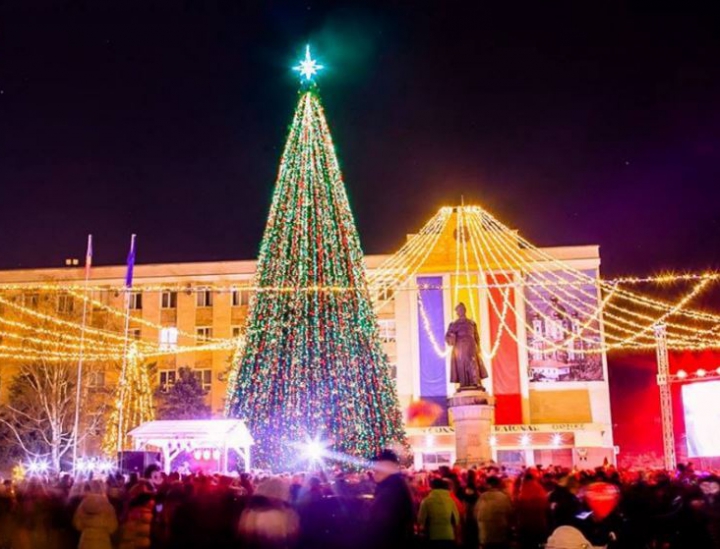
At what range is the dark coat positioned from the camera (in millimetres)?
6746

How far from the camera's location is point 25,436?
44781 millimetres

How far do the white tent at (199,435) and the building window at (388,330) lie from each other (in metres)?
28.6

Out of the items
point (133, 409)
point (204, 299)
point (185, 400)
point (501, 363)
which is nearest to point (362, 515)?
point (133, 409)

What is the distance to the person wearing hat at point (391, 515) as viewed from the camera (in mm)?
6746

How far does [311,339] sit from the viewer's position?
24.5 metres

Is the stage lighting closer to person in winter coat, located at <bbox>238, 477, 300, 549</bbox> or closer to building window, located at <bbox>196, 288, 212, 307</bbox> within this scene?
person in winter coat, located at <bbox>238, 477, 300, 549</bbox>

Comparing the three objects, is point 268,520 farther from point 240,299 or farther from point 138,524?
point 240,299

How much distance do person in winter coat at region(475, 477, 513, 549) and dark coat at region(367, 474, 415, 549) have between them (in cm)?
406

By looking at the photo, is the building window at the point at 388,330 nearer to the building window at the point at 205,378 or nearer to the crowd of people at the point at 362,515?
the building window at the point at 205,378

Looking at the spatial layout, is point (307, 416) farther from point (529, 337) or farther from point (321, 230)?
point (529, 337)

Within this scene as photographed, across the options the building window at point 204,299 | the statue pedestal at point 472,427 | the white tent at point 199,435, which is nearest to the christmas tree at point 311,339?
the white tent at point 199,435

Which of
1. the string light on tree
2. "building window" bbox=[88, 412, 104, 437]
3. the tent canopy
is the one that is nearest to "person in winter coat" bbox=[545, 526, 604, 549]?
the tent canopy

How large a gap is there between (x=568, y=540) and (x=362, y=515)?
6.04m

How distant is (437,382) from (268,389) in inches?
981
